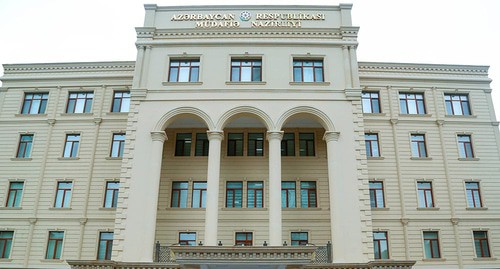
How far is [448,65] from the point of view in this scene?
27438 mm

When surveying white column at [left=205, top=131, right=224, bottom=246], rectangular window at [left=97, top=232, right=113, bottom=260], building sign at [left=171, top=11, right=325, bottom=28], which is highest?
building sign at [left=171, top=11, right=325, bottom=28]

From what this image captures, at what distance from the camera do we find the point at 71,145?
1058 inches

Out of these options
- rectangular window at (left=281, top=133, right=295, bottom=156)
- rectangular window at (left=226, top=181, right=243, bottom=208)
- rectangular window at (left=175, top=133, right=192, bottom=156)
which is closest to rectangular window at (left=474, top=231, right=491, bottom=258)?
rectangular window at (left=281, top=133, right=295, bottom=156)

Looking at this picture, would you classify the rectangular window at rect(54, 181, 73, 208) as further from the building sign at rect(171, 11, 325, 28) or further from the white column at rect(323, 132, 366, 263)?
the white column at rect(323, 132, 366, 263)

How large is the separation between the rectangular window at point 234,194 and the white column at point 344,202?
553 cm

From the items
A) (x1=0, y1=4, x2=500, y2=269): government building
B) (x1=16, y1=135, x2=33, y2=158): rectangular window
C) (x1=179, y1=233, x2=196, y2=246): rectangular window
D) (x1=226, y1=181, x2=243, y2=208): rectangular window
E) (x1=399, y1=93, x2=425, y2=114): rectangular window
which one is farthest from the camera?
(x1=399, y1=93, x2=425, y2=114): rectangular window

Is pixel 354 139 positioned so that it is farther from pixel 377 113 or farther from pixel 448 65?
pixel 448 65

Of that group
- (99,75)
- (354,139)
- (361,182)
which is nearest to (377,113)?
(354,139)

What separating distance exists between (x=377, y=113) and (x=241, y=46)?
9.14 meters

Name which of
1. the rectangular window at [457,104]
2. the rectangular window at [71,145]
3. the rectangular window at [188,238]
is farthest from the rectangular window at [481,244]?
the rectangular window at [71,145]

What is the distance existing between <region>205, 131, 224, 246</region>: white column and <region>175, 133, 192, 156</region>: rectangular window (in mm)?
3638

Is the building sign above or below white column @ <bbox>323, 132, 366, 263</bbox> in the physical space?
above

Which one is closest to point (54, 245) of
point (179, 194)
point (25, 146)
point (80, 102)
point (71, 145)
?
→ point (71, 145)

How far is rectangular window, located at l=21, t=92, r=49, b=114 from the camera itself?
27703 millimetres
